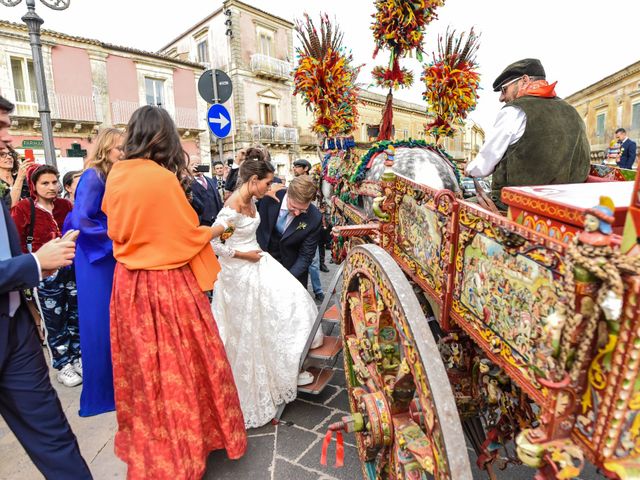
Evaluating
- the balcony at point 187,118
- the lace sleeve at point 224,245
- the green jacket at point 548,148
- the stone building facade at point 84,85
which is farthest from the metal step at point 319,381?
the balcony at point 187,118

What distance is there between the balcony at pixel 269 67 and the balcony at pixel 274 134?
2921 mm

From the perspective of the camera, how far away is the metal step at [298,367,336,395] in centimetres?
271

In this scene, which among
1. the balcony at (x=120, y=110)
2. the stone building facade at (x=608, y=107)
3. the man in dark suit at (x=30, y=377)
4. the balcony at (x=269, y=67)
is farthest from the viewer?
the balcony at (x=269, y=67)

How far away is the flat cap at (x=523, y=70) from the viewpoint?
217 centimetres

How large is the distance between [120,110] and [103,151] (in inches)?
674

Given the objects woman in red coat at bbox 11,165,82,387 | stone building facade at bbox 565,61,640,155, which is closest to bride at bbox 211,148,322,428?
woman in red coat at bbox 11,165,82,387

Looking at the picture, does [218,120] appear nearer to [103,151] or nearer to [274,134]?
[103,151]

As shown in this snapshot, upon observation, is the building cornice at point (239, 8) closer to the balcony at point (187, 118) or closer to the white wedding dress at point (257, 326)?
the balcony at point (187, 118)

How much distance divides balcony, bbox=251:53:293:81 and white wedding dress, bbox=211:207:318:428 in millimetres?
20834

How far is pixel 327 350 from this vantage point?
2.72 meters

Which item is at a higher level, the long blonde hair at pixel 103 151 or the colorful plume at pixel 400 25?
the colorful plume at pixel 400 25

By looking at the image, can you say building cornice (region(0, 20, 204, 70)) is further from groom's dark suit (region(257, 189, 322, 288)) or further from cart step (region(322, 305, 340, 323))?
cart step (region(322, 305, 340, 323))

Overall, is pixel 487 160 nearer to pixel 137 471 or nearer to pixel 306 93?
pixel 137 471

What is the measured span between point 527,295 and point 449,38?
10.3 feet
